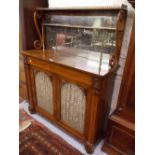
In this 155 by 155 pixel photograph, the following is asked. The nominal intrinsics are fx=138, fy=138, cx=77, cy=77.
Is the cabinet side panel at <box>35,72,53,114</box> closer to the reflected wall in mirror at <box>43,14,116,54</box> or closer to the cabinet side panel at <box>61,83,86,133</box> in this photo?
the cabinet side panel at <box>61,83,86,133</box>

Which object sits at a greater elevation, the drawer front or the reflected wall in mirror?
the reflected wall in mirror

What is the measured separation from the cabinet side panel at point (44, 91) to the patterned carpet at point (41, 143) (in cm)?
29

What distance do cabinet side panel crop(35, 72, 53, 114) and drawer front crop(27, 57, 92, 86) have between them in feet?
0.45

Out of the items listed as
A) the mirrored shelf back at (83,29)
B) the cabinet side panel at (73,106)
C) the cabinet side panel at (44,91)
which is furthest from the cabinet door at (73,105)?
the mirrored shelf back at (83,29)

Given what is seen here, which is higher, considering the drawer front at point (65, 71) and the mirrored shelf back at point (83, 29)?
the mirrored shelf back at point (83, 29)

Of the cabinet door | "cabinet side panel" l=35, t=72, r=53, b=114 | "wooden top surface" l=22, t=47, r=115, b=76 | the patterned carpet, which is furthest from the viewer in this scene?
"cabinet side panel" l=35, t=72, r=53, b=114

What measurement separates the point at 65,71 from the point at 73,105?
383 mm

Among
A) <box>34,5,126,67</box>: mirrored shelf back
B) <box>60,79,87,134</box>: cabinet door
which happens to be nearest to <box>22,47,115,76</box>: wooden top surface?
<box>34,5,126,67</box>: mirrored shelf back

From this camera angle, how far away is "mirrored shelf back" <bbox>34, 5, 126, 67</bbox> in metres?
1.30

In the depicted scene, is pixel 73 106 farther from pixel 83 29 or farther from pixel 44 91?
pixel 83 29

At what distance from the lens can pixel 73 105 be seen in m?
1.47

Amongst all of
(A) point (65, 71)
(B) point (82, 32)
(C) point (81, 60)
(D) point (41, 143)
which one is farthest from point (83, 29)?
(D) point (41, 143)

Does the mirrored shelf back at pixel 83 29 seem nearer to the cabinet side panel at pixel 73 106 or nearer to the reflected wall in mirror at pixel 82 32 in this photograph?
the reflected wall in mirror at pixel 82 32

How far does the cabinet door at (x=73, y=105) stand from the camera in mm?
1374
